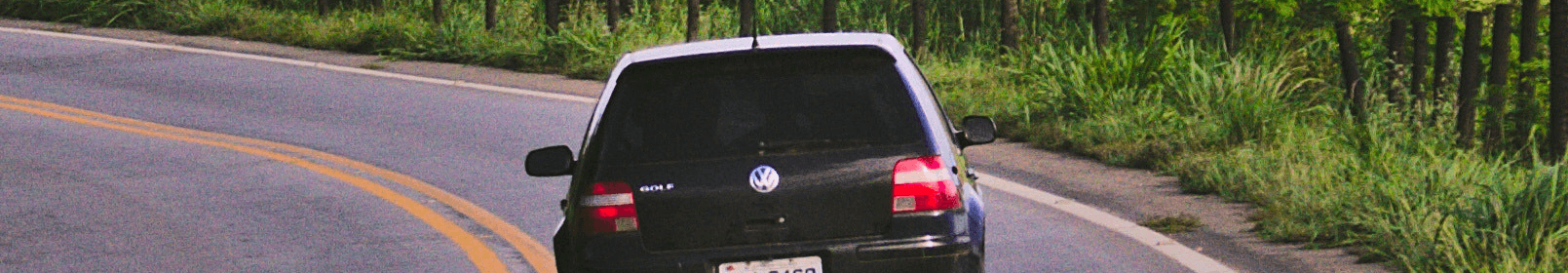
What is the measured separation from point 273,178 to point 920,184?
8.15 meters

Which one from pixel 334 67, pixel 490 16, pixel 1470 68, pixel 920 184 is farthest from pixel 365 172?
pixel 1470 68

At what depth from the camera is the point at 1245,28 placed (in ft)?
72.1

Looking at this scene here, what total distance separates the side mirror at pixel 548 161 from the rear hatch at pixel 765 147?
71cm

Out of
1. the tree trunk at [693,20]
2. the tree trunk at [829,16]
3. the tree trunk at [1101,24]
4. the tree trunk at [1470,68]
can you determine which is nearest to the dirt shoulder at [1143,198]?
the tree trunk at [693,20]

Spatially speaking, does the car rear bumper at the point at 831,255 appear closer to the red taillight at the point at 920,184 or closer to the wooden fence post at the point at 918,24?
the red taillight at the point at 920,184

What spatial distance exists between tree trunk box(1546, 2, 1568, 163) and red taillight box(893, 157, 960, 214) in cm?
1182

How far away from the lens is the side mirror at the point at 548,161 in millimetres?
7562

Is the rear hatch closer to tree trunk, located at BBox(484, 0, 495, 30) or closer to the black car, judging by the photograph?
the black car

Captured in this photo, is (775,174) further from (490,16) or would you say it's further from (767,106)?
(490,16)

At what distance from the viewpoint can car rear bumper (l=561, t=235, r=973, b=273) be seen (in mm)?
6801

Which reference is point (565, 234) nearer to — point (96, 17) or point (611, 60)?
point (611, 60)

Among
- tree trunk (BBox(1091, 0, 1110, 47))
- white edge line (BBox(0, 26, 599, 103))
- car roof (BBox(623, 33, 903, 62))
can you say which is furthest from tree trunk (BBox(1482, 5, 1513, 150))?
car roof (BBox(623, 33, 903, 62))

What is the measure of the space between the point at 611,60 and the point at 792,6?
14.0 ft

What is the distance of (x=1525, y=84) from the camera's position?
28406 millimetres
